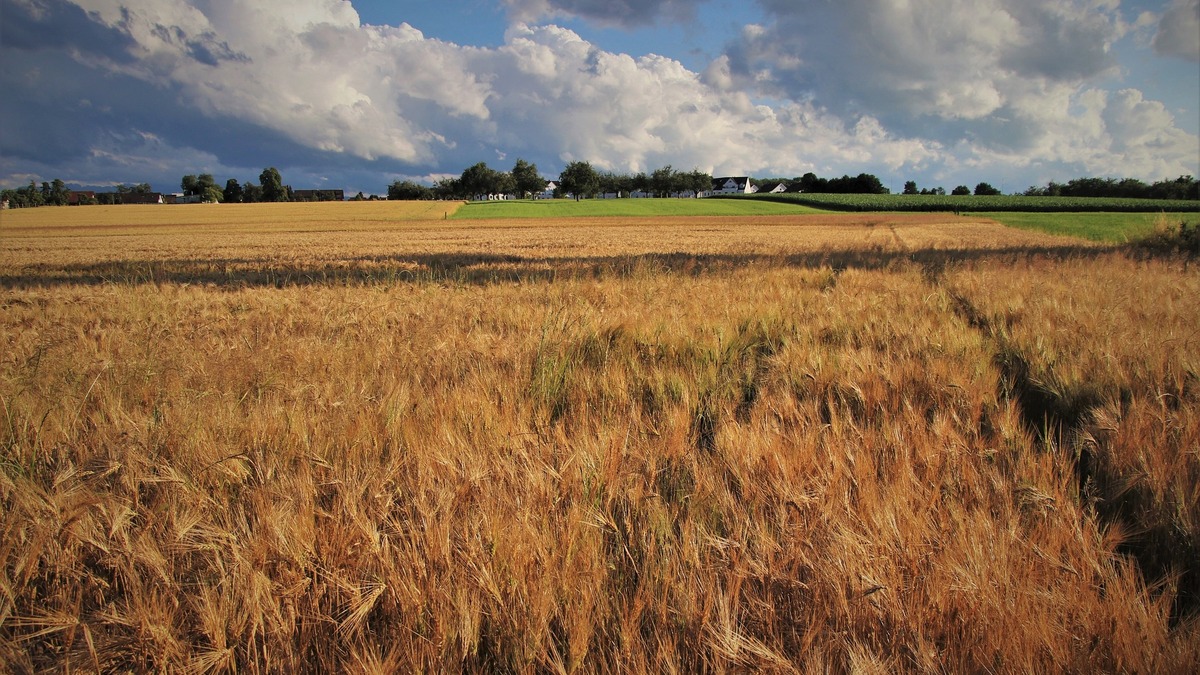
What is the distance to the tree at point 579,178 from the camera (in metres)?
123

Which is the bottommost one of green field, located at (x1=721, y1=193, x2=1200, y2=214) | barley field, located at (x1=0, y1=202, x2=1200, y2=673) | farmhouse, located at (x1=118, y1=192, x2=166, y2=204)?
barley field, located at (x1=0, y1=202, x2=1200, y2=673)

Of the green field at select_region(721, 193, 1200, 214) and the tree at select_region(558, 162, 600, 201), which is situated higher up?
the tree at select_region(558, 162, 600, 201)

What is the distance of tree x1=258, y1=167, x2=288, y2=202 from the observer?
127 metres

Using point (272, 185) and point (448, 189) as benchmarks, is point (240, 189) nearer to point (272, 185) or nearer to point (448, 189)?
point (272, 185)

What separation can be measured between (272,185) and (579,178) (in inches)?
3092

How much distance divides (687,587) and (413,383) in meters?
2.32

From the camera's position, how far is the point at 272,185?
128125mm

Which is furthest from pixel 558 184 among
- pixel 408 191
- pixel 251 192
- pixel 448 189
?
pixel 251 192

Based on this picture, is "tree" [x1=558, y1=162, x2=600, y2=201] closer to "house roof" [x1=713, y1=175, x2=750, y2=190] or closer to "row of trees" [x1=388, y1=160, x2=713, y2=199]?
"row of trees" [x1=388, y1=160, x2=713, y2=199]

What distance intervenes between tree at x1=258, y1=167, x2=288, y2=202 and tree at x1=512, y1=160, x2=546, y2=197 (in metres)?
57.7

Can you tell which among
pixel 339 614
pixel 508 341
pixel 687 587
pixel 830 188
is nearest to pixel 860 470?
pixel 687 587

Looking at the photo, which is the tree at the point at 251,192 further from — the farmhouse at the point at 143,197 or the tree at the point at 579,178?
the tree at the point at 579,178

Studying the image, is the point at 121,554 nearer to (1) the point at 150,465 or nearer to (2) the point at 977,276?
(1) the point at 150,465

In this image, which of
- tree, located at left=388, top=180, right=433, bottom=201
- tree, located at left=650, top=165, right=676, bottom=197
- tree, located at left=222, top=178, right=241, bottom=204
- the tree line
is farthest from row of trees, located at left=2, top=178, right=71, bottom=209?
tree, located at left=650, top=165, right=676, bottom=197
